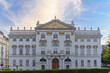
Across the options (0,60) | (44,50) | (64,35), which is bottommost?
(0,60)

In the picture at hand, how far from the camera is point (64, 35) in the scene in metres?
68.6

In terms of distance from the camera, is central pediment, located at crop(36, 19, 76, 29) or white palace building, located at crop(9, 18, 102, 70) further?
central pediment, located at crop(36, 19, 76, 29)

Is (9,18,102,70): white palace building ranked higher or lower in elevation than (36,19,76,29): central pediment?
lower

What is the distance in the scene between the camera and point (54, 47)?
68.0m

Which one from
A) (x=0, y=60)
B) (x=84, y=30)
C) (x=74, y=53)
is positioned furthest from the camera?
(x=0, y=60)

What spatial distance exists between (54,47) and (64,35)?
584 cm

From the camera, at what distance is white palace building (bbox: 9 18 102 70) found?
6694cm

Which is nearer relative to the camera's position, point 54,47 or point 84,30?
point 54,47

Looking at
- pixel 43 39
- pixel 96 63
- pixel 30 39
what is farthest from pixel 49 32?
pixel 96 63

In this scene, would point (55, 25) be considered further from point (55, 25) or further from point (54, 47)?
point (54, 47)

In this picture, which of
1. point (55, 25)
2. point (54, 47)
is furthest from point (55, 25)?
point (54, 47)

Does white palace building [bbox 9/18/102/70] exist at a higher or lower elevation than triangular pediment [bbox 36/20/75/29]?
lower

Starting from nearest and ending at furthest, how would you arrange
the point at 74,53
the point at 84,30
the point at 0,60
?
the point at 74,53 < the point at 84,30 < the point at 0,60

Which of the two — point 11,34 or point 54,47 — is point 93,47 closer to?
point 54,47
